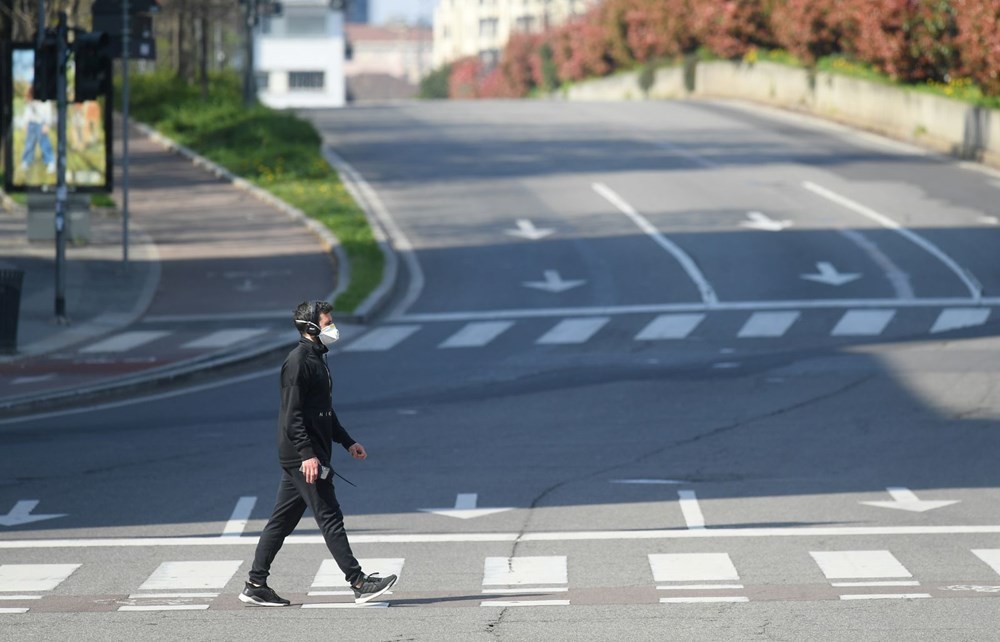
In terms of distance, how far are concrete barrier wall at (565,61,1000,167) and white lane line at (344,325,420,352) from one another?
70.6ft

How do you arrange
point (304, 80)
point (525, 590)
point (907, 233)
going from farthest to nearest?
point (304, 80)
point (907, 233)
point (525, 590)

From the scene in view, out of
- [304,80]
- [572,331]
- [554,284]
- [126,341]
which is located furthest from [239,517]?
[304,80]

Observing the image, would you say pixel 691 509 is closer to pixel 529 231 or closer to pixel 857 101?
pixel 529 231

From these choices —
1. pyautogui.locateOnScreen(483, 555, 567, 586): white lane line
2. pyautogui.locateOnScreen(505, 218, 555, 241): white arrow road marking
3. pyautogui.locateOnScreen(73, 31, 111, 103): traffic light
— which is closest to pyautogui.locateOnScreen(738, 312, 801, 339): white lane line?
pyautogui.locateOnScreen(505, 218, 555, 241): white arrow road marking

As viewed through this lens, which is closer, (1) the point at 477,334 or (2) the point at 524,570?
(2) the point at 524,570

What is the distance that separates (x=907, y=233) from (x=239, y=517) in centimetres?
2159

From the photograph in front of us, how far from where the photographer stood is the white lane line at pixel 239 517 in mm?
13773

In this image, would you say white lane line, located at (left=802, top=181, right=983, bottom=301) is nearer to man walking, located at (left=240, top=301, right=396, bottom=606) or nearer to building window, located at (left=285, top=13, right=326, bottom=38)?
man walking, located at (left=240, top=301, right=396, bottom=606)

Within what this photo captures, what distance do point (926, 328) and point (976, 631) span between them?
51.0 feet

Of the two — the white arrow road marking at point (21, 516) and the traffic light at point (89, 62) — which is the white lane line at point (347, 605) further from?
the traffic light at point (89, 62)

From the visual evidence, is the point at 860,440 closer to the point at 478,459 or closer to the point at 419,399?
the point at 478,459

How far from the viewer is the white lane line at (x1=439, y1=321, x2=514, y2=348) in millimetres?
24578

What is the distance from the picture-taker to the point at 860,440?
17391mm

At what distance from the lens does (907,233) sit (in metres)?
33.3
